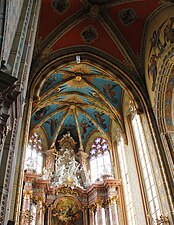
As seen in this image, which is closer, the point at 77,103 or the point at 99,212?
the point at 99,212

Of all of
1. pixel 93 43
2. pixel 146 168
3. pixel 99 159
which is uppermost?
pixel 93 43

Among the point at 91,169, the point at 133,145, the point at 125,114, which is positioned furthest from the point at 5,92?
the point at 91,169

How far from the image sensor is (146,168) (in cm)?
1226

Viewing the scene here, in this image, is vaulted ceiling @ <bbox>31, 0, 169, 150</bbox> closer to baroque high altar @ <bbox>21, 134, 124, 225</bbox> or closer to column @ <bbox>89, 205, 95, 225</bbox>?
baroque high altar @ <bbox>21, 134, 124, 225</bbox>

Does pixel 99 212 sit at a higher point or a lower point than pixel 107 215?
higher

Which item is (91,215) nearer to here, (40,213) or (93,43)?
(40,213)

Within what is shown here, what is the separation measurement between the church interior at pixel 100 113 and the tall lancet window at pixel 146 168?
0.04 metres

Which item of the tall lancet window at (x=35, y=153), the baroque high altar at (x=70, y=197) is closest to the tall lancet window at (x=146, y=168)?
the baroque high altar at (x=70, y=197)

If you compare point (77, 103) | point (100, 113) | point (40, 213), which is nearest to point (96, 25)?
point (77, 103)

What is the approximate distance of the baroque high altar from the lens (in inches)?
533

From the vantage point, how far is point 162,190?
989 centimetres

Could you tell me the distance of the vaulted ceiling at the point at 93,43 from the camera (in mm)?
12242

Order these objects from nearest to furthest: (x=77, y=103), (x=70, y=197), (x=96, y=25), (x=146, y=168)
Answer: (x=146, y=168), (x=96, y=25), (x=70, y=197), (x=77, y=103)

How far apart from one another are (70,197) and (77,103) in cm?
552
